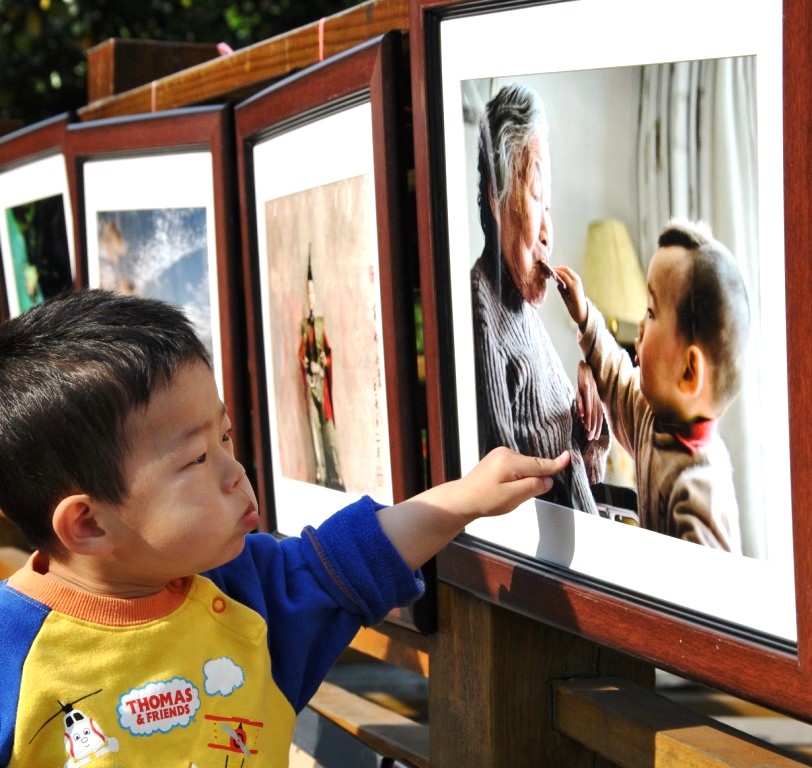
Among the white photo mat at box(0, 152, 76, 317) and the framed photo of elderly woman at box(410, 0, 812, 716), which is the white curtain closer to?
the framed photo of elderly woman at box(410, 0, 812, 716)

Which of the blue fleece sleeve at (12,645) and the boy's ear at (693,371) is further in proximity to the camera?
the blue fleece sleeve at (12,645)

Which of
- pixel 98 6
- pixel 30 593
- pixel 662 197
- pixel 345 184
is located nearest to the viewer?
pixel 662 197

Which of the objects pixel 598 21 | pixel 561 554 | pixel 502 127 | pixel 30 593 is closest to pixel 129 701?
pixel 30 593

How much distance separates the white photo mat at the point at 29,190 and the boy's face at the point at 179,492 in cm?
120

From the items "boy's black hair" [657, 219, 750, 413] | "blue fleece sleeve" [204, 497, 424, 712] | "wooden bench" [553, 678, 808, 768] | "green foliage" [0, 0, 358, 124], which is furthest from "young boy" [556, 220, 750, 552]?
"green foliage" [0, 0, 358, 124]

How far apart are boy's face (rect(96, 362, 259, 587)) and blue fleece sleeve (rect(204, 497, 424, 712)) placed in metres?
0.16

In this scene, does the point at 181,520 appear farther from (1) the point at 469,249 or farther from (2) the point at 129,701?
(1) the point at 469,249

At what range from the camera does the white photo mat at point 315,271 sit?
5.01 ft

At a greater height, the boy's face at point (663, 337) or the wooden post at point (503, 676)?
the boy's face at point (663, 337)

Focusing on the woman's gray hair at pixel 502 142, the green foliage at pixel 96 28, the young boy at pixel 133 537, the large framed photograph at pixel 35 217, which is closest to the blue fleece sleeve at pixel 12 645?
the young boy at pixel 133 537

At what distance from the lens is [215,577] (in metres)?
1.42

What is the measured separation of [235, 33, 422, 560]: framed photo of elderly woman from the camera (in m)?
1.48

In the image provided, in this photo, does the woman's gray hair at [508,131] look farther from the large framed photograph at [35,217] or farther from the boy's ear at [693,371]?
the large framed photograph at [35,217]

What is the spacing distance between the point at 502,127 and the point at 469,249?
0.49ft
